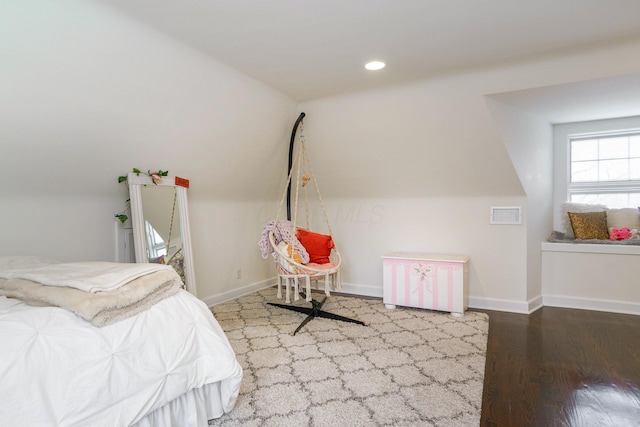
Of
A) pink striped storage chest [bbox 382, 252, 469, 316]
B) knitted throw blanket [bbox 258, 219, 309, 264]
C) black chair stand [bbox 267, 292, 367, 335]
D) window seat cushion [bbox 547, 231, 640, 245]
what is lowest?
black chair stand [bbox 267, 292, 367, 335]

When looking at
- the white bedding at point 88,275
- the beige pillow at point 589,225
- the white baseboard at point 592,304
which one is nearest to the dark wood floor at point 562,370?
the white baseboard at point 592,304

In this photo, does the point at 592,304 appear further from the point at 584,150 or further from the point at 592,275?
the point at 584,150

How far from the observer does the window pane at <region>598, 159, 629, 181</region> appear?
4211mm

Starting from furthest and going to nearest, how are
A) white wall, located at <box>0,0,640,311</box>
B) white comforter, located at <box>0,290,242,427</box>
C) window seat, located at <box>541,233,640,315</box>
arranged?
1. window seat, located at <box>541,233,640,315</box>
2. white wall, located at <box>0,0,640,311</box>
3. white comforter, located at <box>0,290,242,427</box>

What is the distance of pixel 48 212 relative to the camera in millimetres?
2754

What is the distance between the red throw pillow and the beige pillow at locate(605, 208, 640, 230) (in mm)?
2951

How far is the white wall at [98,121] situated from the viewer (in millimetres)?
2080

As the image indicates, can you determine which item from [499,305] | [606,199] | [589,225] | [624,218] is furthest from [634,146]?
[499,305]

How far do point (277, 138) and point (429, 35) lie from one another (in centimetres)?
204

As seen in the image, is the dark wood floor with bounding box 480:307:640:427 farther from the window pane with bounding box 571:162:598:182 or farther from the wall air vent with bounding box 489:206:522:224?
the window pane with bounding box 571:162:598:182

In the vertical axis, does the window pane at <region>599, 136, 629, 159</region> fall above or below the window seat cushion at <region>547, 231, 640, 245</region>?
above

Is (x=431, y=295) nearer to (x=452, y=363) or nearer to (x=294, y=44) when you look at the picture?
(x=452, y=363)

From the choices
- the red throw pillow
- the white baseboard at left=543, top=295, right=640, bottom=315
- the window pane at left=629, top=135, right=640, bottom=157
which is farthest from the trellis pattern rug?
the window pane at left=629, top=135, right=640, bottom=157

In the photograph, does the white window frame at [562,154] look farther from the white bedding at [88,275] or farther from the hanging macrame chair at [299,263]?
the white bedding at [88,275]
